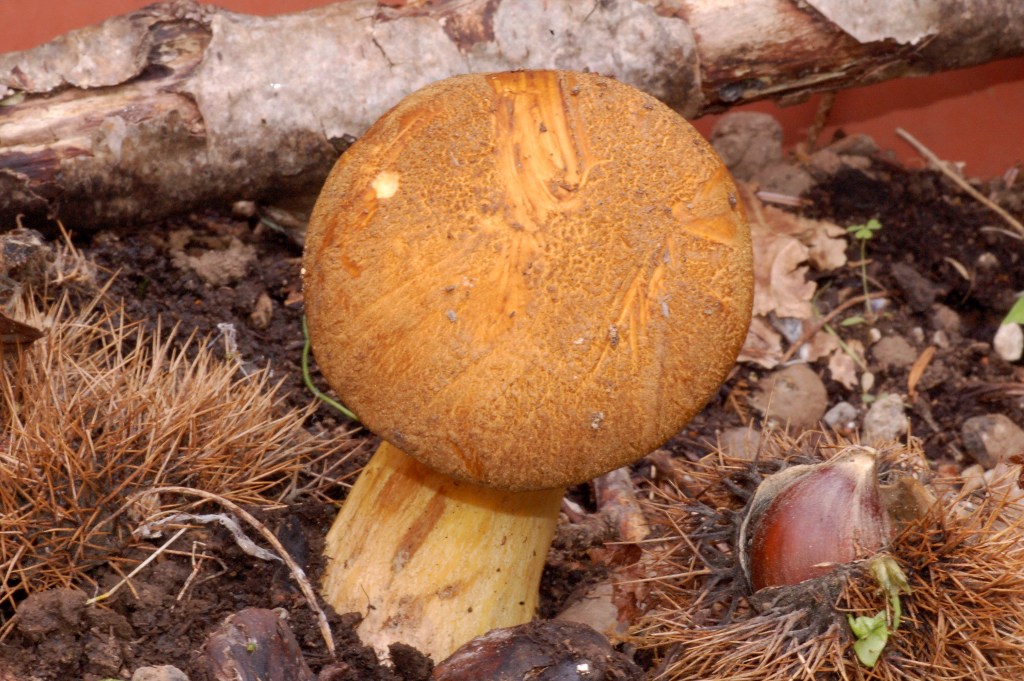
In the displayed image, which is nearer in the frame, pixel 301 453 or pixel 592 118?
pixel 592 118

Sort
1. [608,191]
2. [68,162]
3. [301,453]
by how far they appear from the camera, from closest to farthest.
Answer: [608,191], [301,453], [68,162]

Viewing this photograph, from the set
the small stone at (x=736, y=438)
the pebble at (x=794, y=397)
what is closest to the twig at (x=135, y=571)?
the small stone at (x=736, y=438)

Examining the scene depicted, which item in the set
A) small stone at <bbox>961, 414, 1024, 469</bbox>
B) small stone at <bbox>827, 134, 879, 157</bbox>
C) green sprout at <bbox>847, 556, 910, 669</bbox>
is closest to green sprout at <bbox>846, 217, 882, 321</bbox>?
small stone at <bbox>827, 134, 879, 157</bbox>

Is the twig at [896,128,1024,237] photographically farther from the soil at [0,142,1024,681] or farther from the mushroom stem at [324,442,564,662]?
the mushroom stem at [324,442,564,662]

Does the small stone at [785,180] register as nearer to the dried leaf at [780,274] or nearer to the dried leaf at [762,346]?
the dried leaf at [780,274]

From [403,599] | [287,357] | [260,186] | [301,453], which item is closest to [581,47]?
[260,186]

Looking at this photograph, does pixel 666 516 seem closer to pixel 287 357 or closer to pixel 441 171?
pixel 441 171
